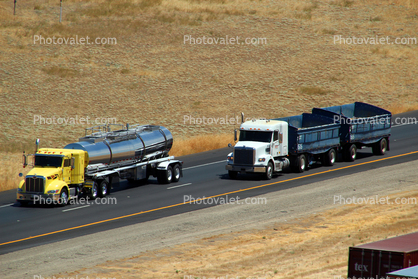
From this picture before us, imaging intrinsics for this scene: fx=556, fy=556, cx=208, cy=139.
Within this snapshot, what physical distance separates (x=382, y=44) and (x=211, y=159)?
1685 inches

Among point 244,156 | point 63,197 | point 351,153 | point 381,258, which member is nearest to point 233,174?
point 244,156

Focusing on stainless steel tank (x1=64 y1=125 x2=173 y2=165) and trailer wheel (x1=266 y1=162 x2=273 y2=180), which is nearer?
stainless steel tank (x1=64 y1=125 x2=173 y2=165)

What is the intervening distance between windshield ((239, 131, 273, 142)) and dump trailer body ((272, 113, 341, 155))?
1.51m

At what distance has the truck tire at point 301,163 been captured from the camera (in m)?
30.5

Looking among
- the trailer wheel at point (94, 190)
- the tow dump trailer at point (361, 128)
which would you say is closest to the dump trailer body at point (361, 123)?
the tow dump trailer at point (361, 128)

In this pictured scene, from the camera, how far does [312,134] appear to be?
100 ft

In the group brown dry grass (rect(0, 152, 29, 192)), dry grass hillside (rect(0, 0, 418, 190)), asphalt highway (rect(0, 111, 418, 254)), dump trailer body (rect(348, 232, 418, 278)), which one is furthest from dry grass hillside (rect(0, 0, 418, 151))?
dump trailer body (rect(348, 232, 418, 278))

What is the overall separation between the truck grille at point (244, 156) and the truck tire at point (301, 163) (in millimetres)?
3214

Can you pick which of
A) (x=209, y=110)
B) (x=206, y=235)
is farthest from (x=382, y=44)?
(x=206, y=235)

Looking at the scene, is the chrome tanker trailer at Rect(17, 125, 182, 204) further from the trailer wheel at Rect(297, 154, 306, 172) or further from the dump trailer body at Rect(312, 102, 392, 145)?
the dump trailer body at Rect(312, 102, 392, 145)

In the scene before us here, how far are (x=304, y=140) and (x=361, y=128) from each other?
14.9 feet

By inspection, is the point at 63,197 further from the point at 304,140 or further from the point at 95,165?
the point at 304,140

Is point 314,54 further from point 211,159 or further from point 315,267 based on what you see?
point 315,267

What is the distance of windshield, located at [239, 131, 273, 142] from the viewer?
96.3ft
